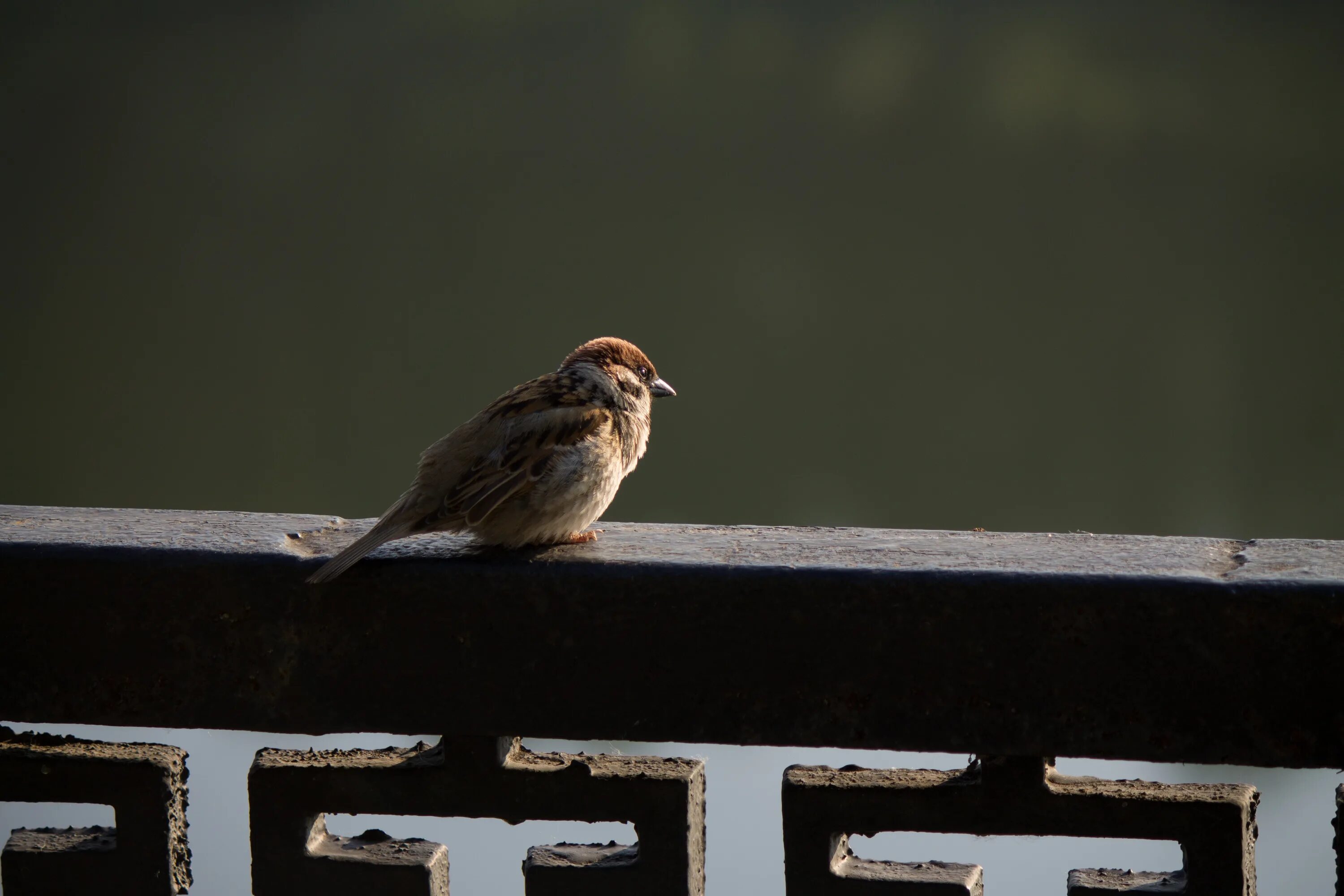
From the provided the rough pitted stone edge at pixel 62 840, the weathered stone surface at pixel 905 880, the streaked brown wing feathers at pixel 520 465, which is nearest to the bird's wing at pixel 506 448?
the streaked brown wing feathers at pixel 520 465

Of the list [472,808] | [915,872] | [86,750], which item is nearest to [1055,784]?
[915,872]

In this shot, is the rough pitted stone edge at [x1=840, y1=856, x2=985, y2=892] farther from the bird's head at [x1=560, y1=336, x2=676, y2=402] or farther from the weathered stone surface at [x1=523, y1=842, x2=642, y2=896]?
the bird's head at [x1=560, y1=336, x2=676, y2=402]

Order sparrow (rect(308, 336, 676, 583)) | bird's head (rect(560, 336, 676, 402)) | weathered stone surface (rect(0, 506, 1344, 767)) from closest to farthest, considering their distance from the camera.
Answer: weathered stone surface (rect(0, 506, 1344, 767)), sparrow (rect(308, 336, 676, 583)), bird's head (rect(560, 336, 676, 402))

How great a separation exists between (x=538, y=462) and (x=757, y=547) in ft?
1.57

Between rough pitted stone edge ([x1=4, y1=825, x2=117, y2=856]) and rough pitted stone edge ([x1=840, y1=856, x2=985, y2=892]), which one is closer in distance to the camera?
rough pitted stone edge ([x1=840, y1=856, x2=985, y2=892])

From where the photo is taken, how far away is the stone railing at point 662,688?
1.56 meters

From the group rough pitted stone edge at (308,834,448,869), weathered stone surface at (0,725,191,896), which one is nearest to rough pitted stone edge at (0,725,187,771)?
weathered stone surface at (0,725,191,896)

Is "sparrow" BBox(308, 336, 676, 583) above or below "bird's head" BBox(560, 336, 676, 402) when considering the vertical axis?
below

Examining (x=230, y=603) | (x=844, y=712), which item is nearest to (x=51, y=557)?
(x=230, y=603)

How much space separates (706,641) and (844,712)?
0.20 metres

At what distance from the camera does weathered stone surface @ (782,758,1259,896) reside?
1591mm

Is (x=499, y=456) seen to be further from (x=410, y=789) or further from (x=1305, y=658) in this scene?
(x=1305, y=658)

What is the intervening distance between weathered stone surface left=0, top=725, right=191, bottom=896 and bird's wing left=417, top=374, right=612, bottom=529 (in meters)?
0.52

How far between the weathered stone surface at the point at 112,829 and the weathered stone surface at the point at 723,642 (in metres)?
0.08
